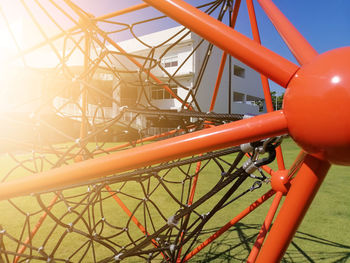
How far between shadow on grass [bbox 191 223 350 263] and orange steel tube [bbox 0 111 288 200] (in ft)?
5.05

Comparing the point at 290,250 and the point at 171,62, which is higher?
the point at 171,62

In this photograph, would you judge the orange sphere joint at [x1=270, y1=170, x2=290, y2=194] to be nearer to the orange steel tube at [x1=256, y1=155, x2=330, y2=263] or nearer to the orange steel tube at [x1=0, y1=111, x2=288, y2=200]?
the orange steel tube at [x1=256, y1=155, x2=330, y2=263]

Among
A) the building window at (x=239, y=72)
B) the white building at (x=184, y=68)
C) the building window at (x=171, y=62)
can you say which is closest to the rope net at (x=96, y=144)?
the white building at (x=184, y=68)

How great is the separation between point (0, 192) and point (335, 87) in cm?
71

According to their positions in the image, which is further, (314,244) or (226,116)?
(314,244)

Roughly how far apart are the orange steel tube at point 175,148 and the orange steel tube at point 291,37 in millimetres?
159

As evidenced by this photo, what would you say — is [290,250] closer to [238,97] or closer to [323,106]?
[323,106]

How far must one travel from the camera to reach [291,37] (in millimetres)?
528

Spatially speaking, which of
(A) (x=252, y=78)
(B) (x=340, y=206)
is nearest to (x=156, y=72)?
(A) (x=252, y=78)

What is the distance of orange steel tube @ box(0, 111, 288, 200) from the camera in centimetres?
39

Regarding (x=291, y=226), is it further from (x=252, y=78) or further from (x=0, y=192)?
(x=252, y=78)

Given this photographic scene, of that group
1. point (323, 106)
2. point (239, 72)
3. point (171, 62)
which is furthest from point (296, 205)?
point (239, 72)

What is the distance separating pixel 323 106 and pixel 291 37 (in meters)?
0.28

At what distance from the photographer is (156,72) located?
11344 millimetres
